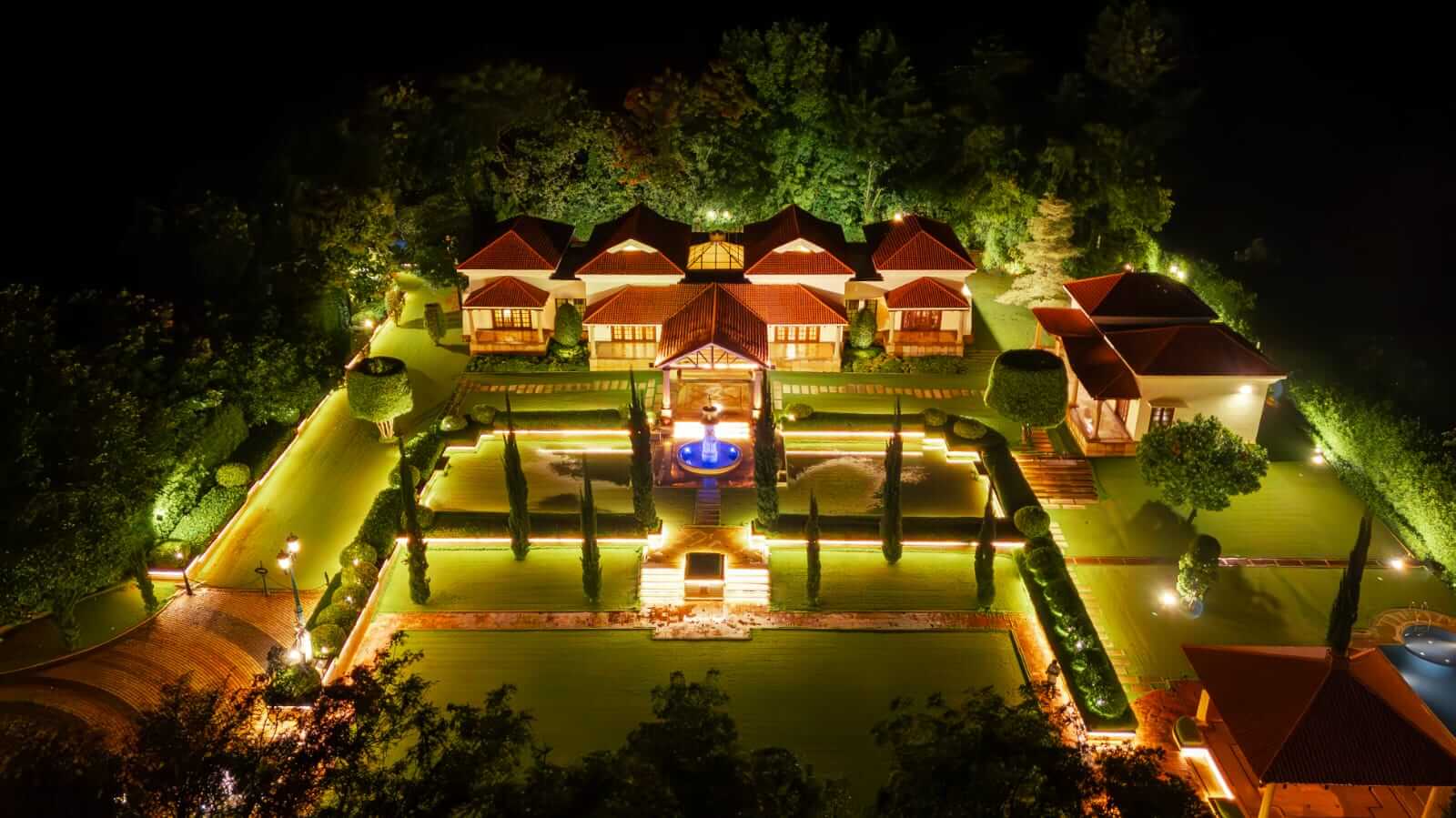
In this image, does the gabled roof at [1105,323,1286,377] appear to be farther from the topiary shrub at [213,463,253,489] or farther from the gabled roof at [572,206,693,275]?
the topiary shrub at [213,463,253,489]

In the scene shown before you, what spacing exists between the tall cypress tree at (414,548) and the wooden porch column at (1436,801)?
2431 centimetres

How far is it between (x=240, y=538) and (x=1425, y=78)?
246 ft

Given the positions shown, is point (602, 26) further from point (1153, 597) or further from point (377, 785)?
point (377, 785)

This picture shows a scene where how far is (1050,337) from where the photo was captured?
142 feet

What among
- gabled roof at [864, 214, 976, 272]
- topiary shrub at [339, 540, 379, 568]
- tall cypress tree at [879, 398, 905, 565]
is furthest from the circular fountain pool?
topiary shrub at [339, 540, 379, 568]

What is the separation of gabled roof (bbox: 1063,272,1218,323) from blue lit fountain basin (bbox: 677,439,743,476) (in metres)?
14.7

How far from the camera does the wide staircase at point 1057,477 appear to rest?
114ft

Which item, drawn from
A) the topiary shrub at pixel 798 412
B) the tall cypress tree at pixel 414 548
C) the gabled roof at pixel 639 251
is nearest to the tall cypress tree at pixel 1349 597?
the topiary shrub at pixel 798 412

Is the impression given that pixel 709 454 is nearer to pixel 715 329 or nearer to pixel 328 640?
pixel 715 329

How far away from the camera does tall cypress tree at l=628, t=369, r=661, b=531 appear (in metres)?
30.9

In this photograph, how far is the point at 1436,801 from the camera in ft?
68.7

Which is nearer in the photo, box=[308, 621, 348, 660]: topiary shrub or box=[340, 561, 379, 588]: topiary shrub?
box=[308, 621, 348, 660]: topiary shrub

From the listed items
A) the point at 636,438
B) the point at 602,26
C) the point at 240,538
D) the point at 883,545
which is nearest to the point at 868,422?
the point at 883,545

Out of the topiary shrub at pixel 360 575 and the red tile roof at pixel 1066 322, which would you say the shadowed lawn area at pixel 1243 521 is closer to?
the red tile roof at pixel 1066 322
